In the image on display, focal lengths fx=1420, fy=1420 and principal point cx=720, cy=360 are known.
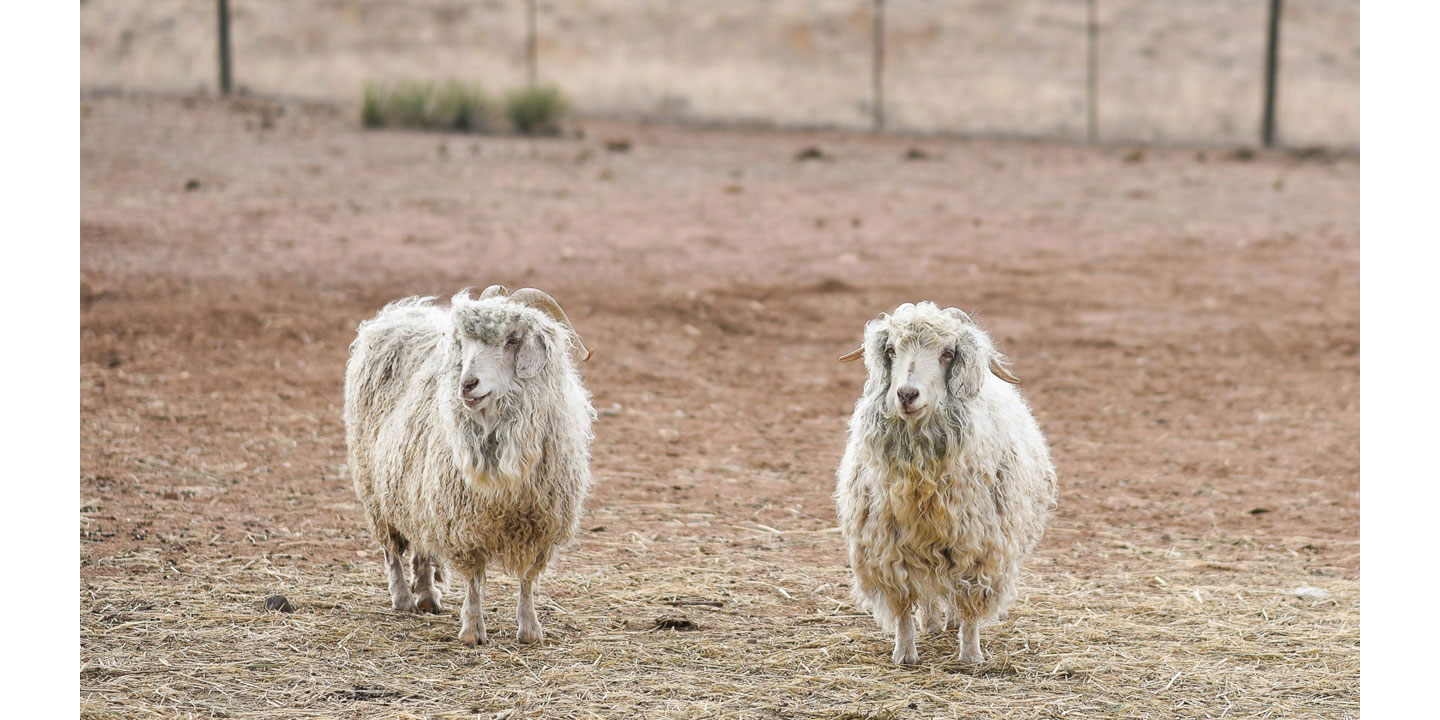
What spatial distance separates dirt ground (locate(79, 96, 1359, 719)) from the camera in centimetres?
563

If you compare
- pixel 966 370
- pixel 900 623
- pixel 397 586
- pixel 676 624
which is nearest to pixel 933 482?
pixel 966 370

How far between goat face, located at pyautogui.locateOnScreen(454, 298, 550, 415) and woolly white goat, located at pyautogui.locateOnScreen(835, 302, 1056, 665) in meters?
1.34

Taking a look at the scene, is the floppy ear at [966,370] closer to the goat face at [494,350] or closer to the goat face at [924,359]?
the goat face at [924,359]

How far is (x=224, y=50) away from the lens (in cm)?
2059

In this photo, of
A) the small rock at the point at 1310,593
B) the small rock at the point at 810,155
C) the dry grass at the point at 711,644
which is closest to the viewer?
Answer: the dry grass at the point at 711,644

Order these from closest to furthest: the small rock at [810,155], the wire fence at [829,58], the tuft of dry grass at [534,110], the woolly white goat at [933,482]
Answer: the woolly white goat at [933,482] → the small rock at [810,155] → the tuft of dry grass at [534,110] → the wire fence at [829,58]

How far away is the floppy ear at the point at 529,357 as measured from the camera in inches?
232

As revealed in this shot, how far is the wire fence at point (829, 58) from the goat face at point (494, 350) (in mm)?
16595

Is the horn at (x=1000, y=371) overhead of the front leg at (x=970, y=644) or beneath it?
overhead

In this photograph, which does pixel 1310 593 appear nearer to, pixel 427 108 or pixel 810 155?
pixel 810 155

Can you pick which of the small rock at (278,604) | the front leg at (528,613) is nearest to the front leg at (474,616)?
the front leg at (528,613)

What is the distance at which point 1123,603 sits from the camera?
21.6ft

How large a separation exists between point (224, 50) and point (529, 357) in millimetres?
16644

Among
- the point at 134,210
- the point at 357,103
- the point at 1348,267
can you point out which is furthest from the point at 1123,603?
the point at 357,103
